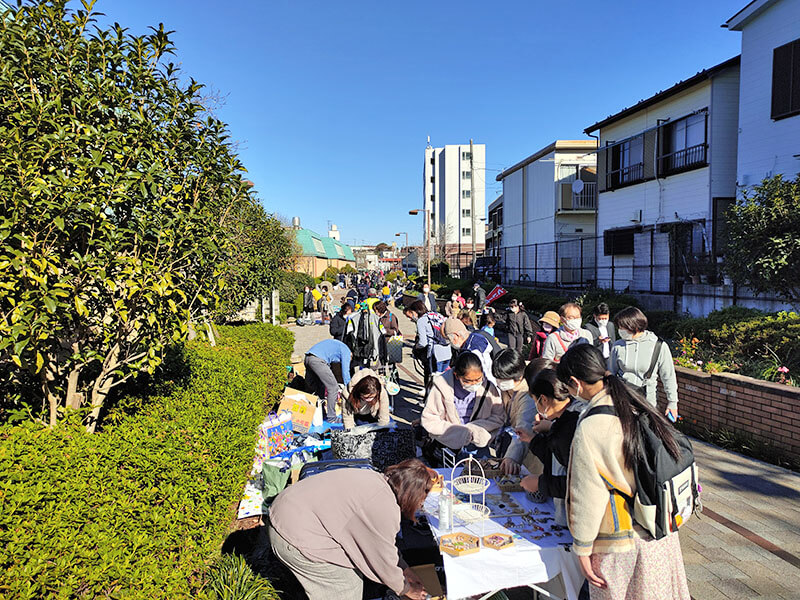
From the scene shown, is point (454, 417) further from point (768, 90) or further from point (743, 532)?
point (768, 90)

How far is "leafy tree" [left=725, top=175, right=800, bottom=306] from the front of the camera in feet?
26.8

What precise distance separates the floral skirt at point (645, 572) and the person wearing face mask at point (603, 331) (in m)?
4.01

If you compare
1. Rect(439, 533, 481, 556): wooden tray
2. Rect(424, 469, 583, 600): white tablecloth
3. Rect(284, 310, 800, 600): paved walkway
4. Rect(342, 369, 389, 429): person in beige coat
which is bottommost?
Rect(284, 310, 800, 600): paved walkway

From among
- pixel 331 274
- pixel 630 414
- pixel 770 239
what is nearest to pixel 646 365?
pixel 630 414

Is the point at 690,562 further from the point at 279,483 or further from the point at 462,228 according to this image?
the point at 462,228

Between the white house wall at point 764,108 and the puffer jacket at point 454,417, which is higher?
the white house wall at point 764,108

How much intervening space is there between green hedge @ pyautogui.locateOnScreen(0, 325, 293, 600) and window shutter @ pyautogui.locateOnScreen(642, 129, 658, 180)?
700 inches

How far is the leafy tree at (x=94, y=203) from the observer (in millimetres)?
2748

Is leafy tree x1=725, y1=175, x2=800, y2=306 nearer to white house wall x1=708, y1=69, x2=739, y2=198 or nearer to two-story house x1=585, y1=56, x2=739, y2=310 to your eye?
two-story house x1=585, y1=56, x2=739, y2=310

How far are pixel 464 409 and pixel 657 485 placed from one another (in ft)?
7.52

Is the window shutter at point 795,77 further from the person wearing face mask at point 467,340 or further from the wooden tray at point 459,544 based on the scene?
the wooden tray at point 459,544

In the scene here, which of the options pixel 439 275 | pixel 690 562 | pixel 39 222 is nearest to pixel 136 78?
pixel 39 222

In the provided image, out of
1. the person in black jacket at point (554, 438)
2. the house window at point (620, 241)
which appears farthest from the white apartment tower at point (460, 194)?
the person in black jacket at point (554, 438)

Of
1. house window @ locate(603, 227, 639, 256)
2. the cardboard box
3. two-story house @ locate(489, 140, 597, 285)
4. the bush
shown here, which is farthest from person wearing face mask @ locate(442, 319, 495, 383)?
the bush
